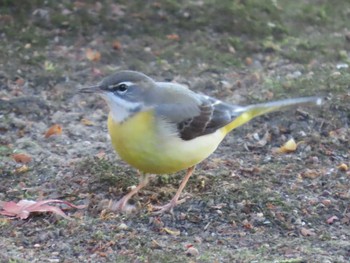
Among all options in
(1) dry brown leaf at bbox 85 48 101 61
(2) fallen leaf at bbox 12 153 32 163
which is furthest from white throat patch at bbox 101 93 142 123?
(1) dry brown leaf at bbox 85 48 101 61

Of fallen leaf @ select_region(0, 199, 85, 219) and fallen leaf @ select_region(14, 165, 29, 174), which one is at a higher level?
fallen leaf @ select_region(0, 199, 85, 219)

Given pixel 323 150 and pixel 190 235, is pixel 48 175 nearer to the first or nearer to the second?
pixel 190 235

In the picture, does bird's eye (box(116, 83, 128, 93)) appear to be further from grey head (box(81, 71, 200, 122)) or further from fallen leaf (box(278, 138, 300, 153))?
fallen leaf (box(278, 138, 300, 153))

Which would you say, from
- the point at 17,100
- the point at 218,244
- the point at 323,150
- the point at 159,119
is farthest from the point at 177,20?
Answer: the point at 218,244

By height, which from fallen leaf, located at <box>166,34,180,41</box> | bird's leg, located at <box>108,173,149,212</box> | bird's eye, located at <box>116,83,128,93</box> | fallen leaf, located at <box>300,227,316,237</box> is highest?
bird's eye, located at <box>116,83,128,93</box>

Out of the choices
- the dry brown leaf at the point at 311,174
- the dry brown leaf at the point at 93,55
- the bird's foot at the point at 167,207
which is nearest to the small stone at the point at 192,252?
the bird's foot at the point at 167,207

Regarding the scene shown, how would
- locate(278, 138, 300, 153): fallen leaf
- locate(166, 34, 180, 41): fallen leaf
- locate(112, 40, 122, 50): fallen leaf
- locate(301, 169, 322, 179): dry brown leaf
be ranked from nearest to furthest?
locate(301, 169, 322, 179): dry brown leaf → locate(278, 138, 300, 153): fallen leaf → locate(112, 40, 122, 50): fallen leaf → locate(166, 34, 180, 41): fallen leaf

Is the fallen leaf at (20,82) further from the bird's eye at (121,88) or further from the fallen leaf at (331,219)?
the fallen leaf at (331,219)

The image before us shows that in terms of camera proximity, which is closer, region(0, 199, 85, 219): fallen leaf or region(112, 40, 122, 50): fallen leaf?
region(0, 199, 85, 219): fallen leaf
